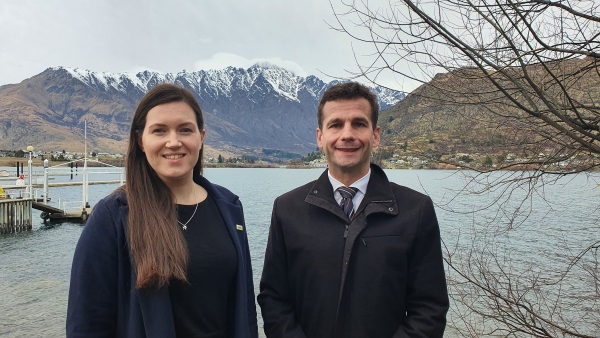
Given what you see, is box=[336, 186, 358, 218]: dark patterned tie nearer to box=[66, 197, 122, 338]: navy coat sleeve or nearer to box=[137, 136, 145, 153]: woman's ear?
box=[137, 136, 145, 153]: woman's ear

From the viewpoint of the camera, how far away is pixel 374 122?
318 cm

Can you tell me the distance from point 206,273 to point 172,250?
284 mm

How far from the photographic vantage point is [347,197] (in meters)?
3.04

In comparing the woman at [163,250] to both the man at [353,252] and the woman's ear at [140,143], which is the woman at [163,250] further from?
the man at [353,252]

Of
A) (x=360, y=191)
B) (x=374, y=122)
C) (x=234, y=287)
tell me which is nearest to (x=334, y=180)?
(x=360, y=191)

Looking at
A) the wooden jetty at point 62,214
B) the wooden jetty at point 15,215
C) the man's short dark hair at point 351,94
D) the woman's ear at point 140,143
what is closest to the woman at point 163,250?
the woman's ear at point 140,143

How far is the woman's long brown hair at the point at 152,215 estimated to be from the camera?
2.48 m

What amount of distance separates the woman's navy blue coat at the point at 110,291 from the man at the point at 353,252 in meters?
0.87

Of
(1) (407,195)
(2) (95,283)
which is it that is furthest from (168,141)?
(1) (407,195)

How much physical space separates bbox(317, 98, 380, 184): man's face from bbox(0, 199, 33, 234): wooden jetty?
35.2 metres

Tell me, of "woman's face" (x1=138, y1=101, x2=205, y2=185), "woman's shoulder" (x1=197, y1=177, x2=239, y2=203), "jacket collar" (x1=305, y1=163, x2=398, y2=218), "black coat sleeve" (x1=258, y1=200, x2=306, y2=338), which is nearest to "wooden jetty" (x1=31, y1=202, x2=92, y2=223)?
"woman's shoulder" (x1=197, y1=177, x2=239, y2=203)

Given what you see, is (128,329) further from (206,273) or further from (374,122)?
(374,122)

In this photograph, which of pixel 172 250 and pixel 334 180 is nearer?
pixel 172 250

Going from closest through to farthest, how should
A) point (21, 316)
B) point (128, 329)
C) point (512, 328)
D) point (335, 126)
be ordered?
1. point (128, 329)
2. point (335, 126)
3. point (512, 328)
4. point (21, 316)
